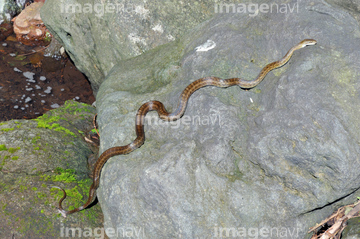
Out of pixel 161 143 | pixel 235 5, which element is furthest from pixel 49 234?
pixel 235 5

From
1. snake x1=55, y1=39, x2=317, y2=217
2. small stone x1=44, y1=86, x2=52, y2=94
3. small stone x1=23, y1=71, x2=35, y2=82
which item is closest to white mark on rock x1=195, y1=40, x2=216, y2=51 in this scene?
snake x1=55, y1=39, x2=317, y2=217

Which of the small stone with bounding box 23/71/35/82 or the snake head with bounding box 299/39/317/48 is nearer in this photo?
the snake head with bounding box 299/39/317/48

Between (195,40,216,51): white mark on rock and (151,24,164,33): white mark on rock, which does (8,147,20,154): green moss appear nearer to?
(195,40,216,51): white mark on rock

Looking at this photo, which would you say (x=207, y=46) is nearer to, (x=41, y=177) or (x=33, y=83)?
(x=41, y=177)

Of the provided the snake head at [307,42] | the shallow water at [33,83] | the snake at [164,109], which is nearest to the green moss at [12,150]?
the snake at [164,109]

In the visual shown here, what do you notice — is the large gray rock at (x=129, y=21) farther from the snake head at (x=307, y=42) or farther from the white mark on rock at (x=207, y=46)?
the snake head at (x=307, y=42)

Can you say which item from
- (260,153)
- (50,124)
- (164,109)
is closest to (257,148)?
(260,153)
